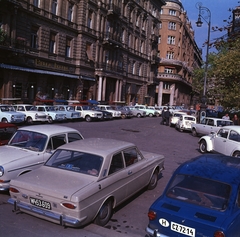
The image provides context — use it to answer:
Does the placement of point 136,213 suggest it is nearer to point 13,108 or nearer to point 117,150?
point 117,150

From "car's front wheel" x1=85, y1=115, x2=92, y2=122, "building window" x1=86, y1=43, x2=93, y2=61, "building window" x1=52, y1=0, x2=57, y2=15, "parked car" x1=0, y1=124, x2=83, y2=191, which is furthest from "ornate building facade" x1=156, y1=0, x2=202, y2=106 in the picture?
"parked car" x1=0, y1=124, x2=83, y2=191

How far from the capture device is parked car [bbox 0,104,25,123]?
61.3 feet

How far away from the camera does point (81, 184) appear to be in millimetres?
5078

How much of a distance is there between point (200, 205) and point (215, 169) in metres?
0.81

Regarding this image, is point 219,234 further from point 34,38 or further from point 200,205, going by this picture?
point 34,38

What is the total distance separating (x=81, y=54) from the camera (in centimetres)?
3538

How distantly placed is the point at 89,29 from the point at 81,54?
3.71 metres

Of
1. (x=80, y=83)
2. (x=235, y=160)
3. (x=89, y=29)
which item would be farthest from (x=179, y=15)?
(x=235, y=160)

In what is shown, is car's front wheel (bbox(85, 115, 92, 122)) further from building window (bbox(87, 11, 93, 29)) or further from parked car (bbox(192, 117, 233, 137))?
building window (bbox(87, 11, 93, 29))

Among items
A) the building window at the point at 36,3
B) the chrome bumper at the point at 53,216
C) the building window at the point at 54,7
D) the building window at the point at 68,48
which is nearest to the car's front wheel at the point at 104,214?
the chrome bumper at the point at 53,216

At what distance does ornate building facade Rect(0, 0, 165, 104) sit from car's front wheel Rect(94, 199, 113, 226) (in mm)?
21968

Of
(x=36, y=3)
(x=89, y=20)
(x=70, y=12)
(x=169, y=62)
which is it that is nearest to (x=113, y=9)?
(x=89, y=20)

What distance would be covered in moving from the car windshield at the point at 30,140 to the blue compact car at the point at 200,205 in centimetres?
367

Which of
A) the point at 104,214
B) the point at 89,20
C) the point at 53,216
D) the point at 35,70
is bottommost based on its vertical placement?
the point at 104,214
